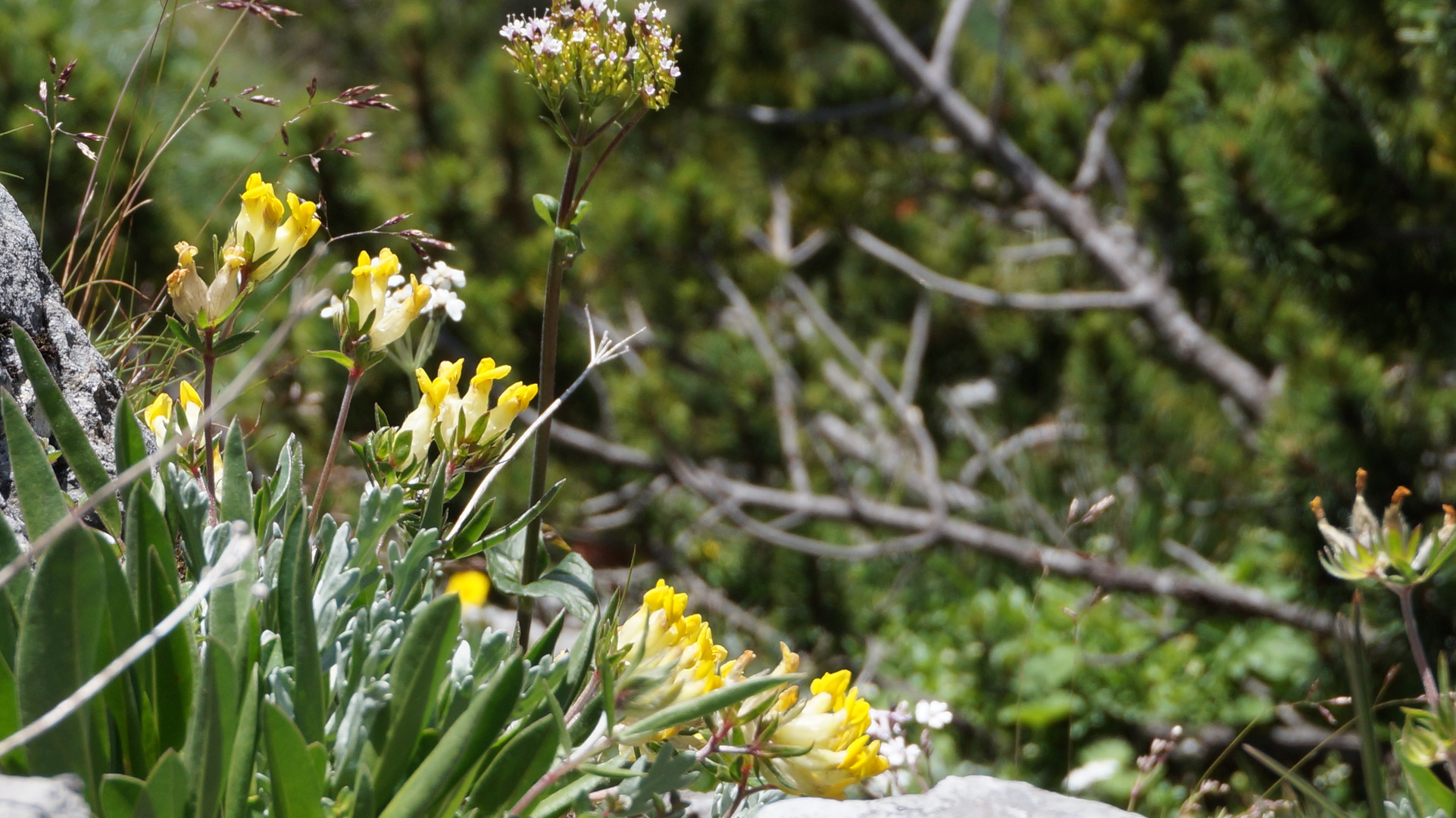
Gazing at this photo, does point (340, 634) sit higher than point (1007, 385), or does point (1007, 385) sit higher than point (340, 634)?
point (340, 634)

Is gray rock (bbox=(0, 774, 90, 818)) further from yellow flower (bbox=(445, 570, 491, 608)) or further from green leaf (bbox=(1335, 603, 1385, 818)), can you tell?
yellow flower (bbox=(445, 570, 491, 608))

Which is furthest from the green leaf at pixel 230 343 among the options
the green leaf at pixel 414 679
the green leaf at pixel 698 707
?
the green leaf at pixel 698 707

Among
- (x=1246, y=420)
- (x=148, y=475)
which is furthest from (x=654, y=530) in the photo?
(x=148, y=475)

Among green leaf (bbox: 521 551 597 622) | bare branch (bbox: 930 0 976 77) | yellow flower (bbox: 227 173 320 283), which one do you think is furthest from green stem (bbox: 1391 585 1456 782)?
bare branch (bbox: 930 0 976 77)

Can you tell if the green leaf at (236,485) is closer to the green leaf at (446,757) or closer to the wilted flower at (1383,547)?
the green leaf at (446,757)

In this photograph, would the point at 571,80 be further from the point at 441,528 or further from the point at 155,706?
the point at 155,706

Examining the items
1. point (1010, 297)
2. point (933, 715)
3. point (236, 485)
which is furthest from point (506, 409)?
point (1010, 297)
